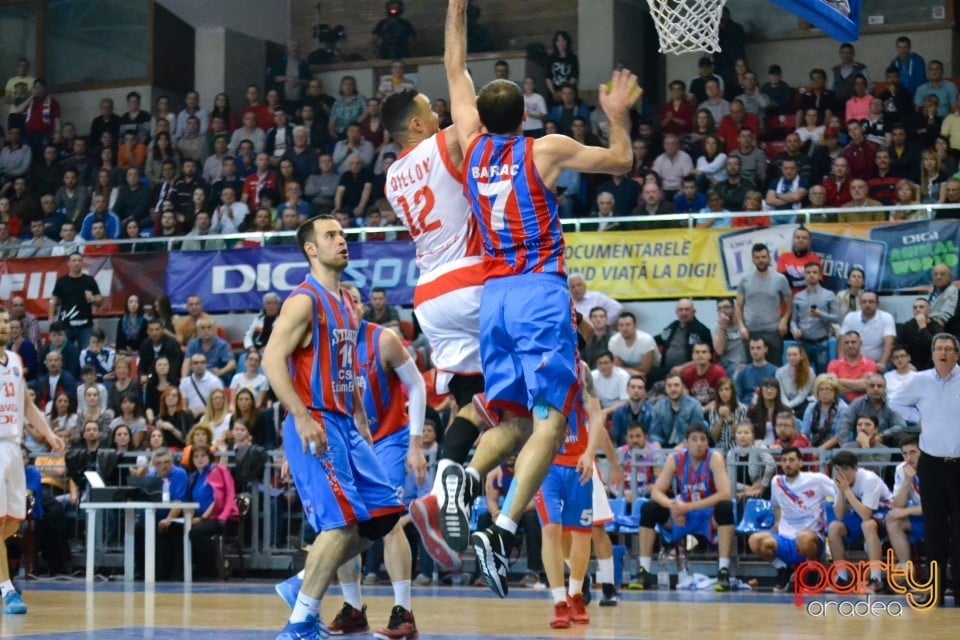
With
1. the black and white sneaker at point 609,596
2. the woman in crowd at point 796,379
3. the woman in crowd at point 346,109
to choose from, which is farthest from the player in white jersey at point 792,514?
the woman in crowd at point 346,109

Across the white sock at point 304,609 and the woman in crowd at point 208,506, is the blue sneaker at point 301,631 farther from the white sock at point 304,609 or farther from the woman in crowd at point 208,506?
the woman in crowd at point 208,506

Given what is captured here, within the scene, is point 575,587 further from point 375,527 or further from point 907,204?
point 907,204

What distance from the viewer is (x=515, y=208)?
741 cm

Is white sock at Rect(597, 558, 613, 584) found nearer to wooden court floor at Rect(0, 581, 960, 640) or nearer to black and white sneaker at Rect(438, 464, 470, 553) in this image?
wooden court floor at Rect(0, 581, 960, 640)

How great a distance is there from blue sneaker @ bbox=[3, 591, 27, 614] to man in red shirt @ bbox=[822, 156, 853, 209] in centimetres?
1142

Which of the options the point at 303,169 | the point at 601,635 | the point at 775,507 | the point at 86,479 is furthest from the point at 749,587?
the point at 303,169

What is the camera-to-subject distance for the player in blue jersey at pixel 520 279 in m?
7.23

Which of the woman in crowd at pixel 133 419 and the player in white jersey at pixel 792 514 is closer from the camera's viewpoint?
the player in white jersey at pixel 792 514

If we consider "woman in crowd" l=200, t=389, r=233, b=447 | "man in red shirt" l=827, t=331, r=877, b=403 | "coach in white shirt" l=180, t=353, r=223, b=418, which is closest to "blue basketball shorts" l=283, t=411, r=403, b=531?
"man in red shirt" l=827, t=331, r=877, b=403

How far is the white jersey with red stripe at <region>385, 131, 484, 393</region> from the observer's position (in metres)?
8.02

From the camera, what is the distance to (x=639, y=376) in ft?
53.5

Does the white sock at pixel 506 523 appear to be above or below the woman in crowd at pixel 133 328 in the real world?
below

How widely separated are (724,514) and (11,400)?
6841mm

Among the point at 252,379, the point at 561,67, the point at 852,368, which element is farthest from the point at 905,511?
the point at 561,67
